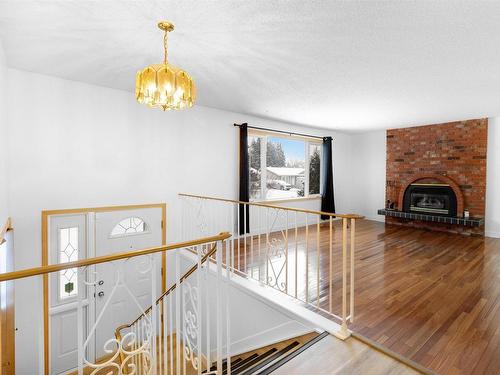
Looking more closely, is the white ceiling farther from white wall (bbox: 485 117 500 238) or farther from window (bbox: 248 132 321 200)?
white wall (bbox: 485 117 500 238)

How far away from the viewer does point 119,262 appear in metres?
3.64

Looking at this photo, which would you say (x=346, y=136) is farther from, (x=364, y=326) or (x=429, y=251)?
(x=364, y=326)

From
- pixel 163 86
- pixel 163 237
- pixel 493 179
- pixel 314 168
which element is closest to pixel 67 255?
pixel 163 237

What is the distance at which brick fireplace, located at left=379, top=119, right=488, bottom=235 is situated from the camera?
554 cm

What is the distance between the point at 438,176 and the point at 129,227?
6542mm

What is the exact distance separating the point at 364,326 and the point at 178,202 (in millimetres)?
3232

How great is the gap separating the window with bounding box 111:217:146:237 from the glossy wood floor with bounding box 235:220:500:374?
1649 mm

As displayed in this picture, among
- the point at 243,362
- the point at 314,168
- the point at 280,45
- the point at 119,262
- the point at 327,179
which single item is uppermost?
the point at 280,45

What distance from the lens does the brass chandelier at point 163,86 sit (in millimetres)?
2023

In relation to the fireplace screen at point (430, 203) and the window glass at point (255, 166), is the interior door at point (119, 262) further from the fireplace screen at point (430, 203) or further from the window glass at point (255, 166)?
the fireplace screen at point (430, 203)

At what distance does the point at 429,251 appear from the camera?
14.7ft

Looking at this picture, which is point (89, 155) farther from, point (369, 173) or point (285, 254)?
point (369, 173)

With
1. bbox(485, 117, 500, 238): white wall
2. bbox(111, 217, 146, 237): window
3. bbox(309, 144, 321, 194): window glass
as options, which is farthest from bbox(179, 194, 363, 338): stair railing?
bbox(485, 117, 500, 238): white wall

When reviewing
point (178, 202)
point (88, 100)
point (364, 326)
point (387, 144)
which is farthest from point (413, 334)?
point (387, 144)
